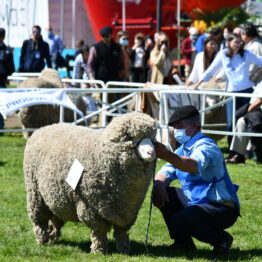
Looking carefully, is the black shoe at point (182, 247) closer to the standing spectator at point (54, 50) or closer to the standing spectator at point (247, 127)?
the standing spectator at point (247, 127)

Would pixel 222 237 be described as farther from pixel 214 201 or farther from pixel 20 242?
pixel 20 242

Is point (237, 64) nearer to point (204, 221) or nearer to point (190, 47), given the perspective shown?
point (204, 221)

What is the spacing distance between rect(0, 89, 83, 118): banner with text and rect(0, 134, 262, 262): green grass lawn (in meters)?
1.07

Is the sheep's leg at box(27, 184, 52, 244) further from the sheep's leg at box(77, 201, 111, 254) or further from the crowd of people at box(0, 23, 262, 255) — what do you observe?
the crowd of people at box(0, 23, 262, 255)

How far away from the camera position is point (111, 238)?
22.3 feet

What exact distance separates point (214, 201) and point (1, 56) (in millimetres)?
9010

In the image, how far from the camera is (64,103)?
34.8 ft

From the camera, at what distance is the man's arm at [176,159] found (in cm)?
569

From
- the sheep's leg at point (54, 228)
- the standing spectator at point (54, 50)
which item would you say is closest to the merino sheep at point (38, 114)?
the sheep's leg at point (54, 228)

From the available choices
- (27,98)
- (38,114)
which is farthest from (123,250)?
(38,114)

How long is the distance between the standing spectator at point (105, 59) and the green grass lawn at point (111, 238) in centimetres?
559

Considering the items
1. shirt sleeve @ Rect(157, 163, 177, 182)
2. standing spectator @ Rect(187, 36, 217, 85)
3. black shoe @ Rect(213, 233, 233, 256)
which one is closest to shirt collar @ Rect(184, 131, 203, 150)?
shirt sleeve @ Rect(157, 163, 177, 182)

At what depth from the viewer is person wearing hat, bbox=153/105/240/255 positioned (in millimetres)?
5957

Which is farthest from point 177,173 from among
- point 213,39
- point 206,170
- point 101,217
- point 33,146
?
point 213,39
